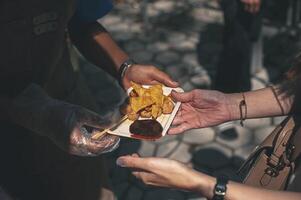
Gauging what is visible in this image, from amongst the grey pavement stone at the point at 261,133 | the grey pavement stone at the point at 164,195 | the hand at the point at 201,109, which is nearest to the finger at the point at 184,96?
the hand at the point at 201,109

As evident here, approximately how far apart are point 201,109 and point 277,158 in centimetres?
62

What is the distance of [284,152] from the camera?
2209mm

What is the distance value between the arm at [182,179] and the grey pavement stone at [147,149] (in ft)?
6.66

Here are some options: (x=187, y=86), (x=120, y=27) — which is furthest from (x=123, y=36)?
(x=187, y=86)

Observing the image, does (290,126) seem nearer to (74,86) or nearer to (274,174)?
(274,174)

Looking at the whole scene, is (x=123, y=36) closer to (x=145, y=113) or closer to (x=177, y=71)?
(x=177, y=71)

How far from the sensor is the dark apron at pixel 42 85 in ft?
6.33

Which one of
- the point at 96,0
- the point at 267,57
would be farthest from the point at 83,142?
the point at 267,57

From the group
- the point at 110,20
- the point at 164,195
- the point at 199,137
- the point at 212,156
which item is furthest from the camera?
the point at 110,20

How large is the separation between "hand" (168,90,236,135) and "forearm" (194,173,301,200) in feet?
2.07

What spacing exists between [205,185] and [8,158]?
0.95 m

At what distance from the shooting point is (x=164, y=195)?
12.2 feet

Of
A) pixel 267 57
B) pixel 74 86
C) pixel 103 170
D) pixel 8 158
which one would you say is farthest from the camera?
pixel 267 57

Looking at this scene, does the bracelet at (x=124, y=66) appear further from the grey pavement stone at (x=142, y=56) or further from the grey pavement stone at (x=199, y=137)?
the grey pavement stone at (x=142, y=56)
